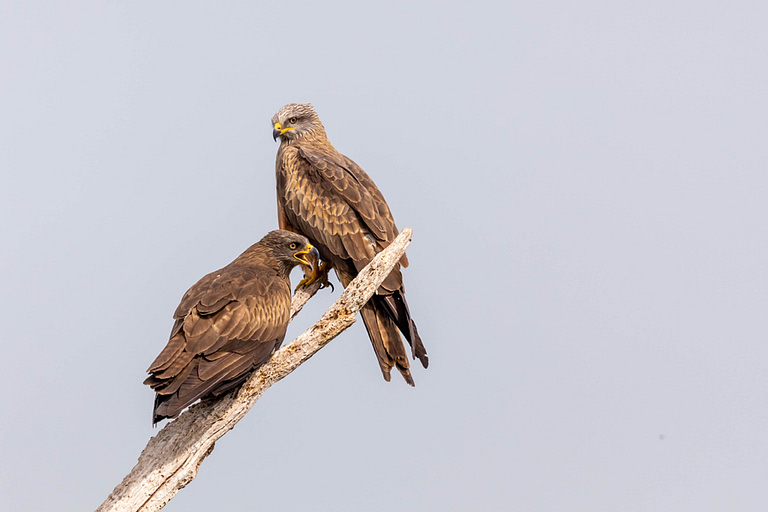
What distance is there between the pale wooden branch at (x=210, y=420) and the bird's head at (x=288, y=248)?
1161mm

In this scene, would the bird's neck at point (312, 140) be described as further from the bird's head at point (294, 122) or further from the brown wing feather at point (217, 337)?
the brown wing feather at point (217, 337)

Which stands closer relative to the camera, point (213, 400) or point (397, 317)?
point (213, 400)

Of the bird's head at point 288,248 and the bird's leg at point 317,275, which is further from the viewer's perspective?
the bird's leg at point 317,275

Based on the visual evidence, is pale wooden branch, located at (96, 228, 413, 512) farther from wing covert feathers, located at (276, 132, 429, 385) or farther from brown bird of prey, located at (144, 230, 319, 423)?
wing covert feathers, located at (276, 132, 429, 385)

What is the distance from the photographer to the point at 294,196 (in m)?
8.36

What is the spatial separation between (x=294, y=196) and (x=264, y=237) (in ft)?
2.77

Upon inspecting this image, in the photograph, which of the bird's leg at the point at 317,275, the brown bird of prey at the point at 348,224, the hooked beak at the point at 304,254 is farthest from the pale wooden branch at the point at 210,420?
the bird's leg at the point at 317,275

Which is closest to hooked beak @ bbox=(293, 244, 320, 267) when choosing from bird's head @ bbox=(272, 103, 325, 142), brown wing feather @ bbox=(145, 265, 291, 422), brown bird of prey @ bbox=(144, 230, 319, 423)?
brown bird of prey @ bbox=(144, 230, 319, 423)

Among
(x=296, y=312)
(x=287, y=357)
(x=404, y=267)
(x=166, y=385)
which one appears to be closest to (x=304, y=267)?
(x=296, y=312)

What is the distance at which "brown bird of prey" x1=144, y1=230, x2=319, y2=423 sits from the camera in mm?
5941

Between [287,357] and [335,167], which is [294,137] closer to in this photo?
[335,167]

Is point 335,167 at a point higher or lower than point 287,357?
higher

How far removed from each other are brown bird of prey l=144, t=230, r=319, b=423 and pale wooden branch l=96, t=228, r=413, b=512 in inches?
5.7

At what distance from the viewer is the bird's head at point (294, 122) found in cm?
915
